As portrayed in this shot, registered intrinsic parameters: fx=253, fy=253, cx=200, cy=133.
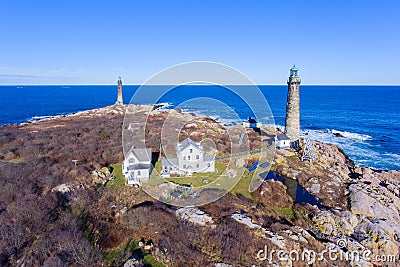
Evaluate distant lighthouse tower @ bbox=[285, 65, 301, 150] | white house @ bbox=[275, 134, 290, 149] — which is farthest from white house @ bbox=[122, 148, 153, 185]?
distant lighthouse tower @ bbox=[285, 65, 301, 150]

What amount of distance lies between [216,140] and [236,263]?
21.9m

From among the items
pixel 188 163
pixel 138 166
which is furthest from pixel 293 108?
pixel 138 166

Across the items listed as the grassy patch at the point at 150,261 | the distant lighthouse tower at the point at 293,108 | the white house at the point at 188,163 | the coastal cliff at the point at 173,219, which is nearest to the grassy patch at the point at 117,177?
the coastal cliff at the point at 173,219

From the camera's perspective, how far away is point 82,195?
18219mm

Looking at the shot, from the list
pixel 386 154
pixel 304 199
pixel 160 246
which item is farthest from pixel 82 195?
pixel 386 154

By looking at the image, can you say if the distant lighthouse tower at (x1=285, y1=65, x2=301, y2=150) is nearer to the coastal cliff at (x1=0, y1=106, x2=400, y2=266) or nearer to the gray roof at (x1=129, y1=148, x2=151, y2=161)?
the coastal cliff at (x1=0, y1=106, x2=400, y2=266)

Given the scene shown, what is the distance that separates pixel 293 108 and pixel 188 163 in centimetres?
1601

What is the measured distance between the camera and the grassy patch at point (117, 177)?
21078 millimetres

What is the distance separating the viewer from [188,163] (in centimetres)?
2291

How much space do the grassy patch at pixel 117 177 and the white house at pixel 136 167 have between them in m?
0.47

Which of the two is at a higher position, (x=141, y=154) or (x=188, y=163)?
(x=141, y=154)

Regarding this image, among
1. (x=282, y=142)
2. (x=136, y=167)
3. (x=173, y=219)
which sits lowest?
(x=173, y=219)

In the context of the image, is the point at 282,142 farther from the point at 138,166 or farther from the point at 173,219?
the point at 173,219

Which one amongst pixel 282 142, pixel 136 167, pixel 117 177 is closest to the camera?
pixel 136 167
